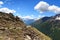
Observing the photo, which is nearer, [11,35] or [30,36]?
[11,35]

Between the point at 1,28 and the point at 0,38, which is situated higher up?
the point at 1,28

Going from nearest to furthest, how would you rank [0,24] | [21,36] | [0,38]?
[0,38] < [21,36] < [0,24]

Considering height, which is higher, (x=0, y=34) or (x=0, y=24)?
(x=0, y=24)

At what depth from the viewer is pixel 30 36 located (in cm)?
7556

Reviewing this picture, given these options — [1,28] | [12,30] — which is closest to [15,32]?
[12,30]

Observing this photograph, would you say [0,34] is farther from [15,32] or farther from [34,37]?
[34,37]

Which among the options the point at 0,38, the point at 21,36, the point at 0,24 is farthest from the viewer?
the point at 0,24

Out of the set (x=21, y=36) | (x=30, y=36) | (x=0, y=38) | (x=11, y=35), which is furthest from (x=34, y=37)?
(x=0, y=38)

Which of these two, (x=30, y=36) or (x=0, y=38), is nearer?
(x=0, y=38)

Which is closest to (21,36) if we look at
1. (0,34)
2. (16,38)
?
(16,38)

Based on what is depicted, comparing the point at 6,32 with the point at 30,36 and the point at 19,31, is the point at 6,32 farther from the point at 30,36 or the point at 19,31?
the point at 30,36

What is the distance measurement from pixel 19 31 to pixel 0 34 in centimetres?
1033

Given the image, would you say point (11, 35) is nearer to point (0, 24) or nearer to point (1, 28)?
point (1, 28)

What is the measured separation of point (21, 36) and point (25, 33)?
407cm
